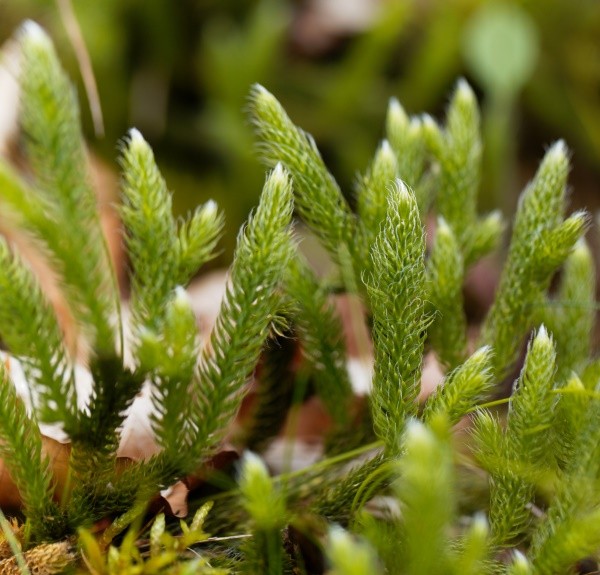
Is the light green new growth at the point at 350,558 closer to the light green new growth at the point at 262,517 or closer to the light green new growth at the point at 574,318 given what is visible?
the light green new growth at the point at 262,517

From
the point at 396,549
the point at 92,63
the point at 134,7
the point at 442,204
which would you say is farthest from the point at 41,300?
the point at 134,7

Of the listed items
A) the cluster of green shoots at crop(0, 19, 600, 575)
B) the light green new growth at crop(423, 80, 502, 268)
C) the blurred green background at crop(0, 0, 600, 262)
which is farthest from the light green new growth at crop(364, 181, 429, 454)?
the blurred green background at crop(0, 0, 600, 262)

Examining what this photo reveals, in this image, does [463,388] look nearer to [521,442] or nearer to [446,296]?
[521,442]

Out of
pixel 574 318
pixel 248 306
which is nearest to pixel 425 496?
pixel 248 306

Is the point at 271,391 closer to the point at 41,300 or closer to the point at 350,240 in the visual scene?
the point at 350,240

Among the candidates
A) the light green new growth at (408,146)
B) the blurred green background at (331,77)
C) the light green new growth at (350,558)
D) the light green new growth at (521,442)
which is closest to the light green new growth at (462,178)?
the light green new growth at (408,146)

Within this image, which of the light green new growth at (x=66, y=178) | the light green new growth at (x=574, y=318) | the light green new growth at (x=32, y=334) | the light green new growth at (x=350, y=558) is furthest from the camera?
the light green new growth at (x=574, y=318)
